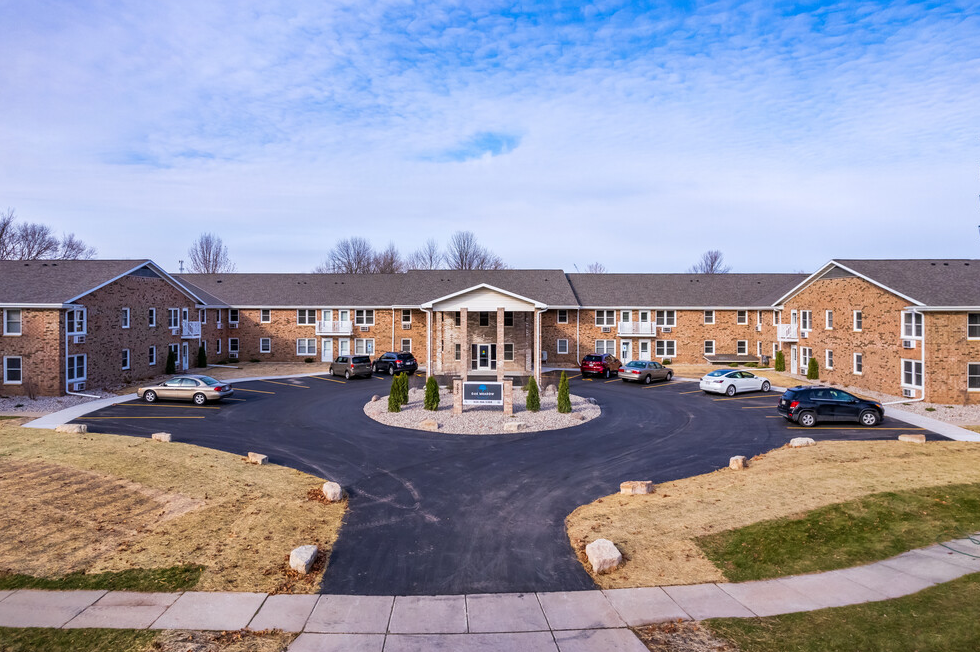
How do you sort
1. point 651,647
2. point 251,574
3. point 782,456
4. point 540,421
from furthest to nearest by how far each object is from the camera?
point 540,421, point 782,456, point 251,574, point 651,647

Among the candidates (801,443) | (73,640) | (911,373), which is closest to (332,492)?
(73,640)

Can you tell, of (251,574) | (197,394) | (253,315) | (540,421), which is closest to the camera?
(251,574)

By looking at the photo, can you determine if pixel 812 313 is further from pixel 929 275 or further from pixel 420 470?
pixel 420 470

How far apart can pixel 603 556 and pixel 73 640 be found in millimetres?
7701

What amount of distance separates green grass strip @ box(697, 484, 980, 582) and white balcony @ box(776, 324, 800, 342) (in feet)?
90.2

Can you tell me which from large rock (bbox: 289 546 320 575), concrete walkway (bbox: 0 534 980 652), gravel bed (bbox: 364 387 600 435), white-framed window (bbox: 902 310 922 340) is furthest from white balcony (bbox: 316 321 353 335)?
concrete walkway (bbox: 0 534 980 652)

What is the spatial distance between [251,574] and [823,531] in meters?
10.7

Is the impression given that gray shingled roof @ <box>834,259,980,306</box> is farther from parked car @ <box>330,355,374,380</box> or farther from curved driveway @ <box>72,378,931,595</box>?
parked car @ <box>330,355,374,380</box>

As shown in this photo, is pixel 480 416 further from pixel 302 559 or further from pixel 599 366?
pixel 599 366

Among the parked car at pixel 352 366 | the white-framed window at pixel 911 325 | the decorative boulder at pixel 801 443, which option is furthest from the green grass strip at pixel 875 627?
the parked car at pixel 352 366

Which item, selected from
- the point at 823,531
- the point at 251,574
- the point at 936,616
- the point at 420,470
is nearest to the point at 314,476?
the point at 420,470

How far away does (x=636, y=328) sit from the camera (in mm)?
44906

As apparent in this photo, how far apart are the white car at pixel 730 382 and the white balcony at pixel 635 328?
13728mm

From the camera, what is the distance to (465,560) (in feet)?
32.1
